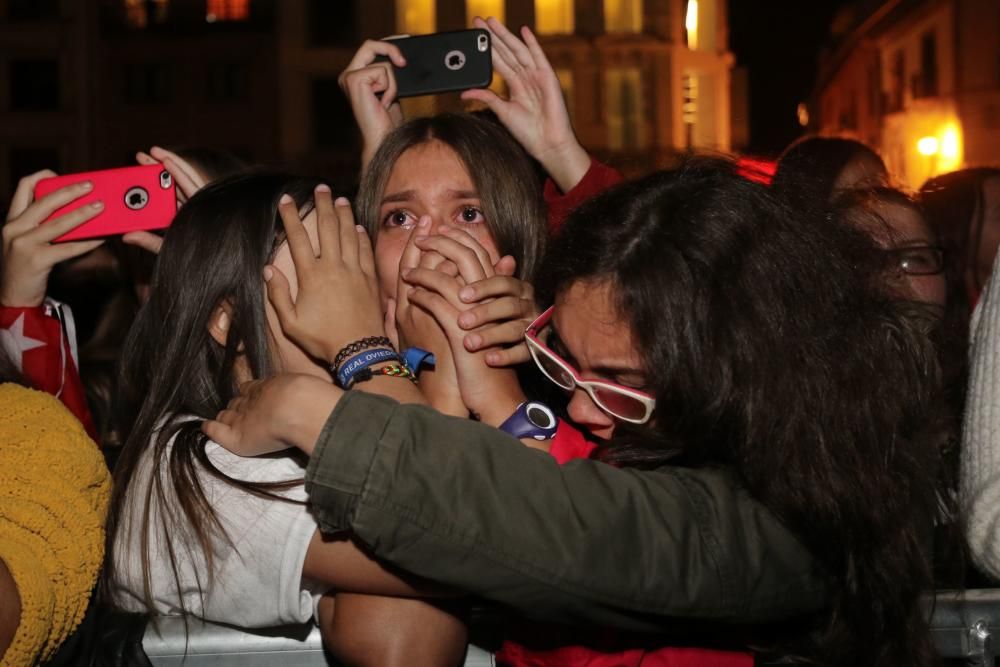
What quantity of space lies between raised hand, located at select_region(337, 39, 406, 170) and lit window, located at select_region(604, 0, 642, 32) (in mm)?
21256

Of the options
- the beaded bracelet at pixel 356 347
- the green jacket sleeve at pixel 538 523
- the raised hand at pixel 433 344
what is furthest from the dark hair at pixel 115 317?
the green jacket sleeve at pixel 538 523

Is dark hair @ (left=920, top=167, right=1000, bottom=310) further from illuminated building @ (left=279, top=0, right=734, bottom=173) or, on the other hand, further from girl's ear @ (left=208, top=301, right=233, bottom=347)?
illuminated building @ (left=279, top=0, right=734, bottom=173)

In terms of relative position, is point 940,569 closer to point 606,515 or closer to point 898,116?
point 606,515

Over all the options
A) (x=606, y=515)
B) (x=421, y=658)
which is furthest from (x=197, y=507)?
(x=606, y=515)

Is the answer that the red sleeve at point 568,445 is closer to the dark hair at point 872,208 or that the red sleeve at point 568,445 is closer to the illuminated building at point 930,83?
the dark hair at point 872,208

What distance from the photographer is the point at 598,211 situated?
1898 mm

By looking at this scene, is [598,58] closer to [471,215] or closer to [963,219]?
[963,219]

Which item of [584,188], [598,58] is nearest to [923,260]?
[584,188]

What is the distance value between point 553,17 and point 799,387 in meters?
22.9

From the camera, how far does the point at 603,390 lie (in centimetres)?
171

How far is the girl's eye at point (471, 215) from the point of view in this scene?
2410mm

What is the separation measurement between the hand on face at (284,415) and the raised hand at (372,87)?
1.23m

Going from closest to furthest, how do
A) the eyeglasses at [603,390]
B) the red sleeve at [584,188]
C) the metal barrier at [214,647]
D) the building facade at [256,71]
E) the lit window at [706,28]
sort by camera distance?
the eyeglasses at [603,390] < the metal barrier at [214,647] < the red sleeve at [584,188] < the lit window at [706,28] < the building facade at [256,71]

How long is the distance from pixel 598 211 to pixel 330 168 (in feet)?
76.4
